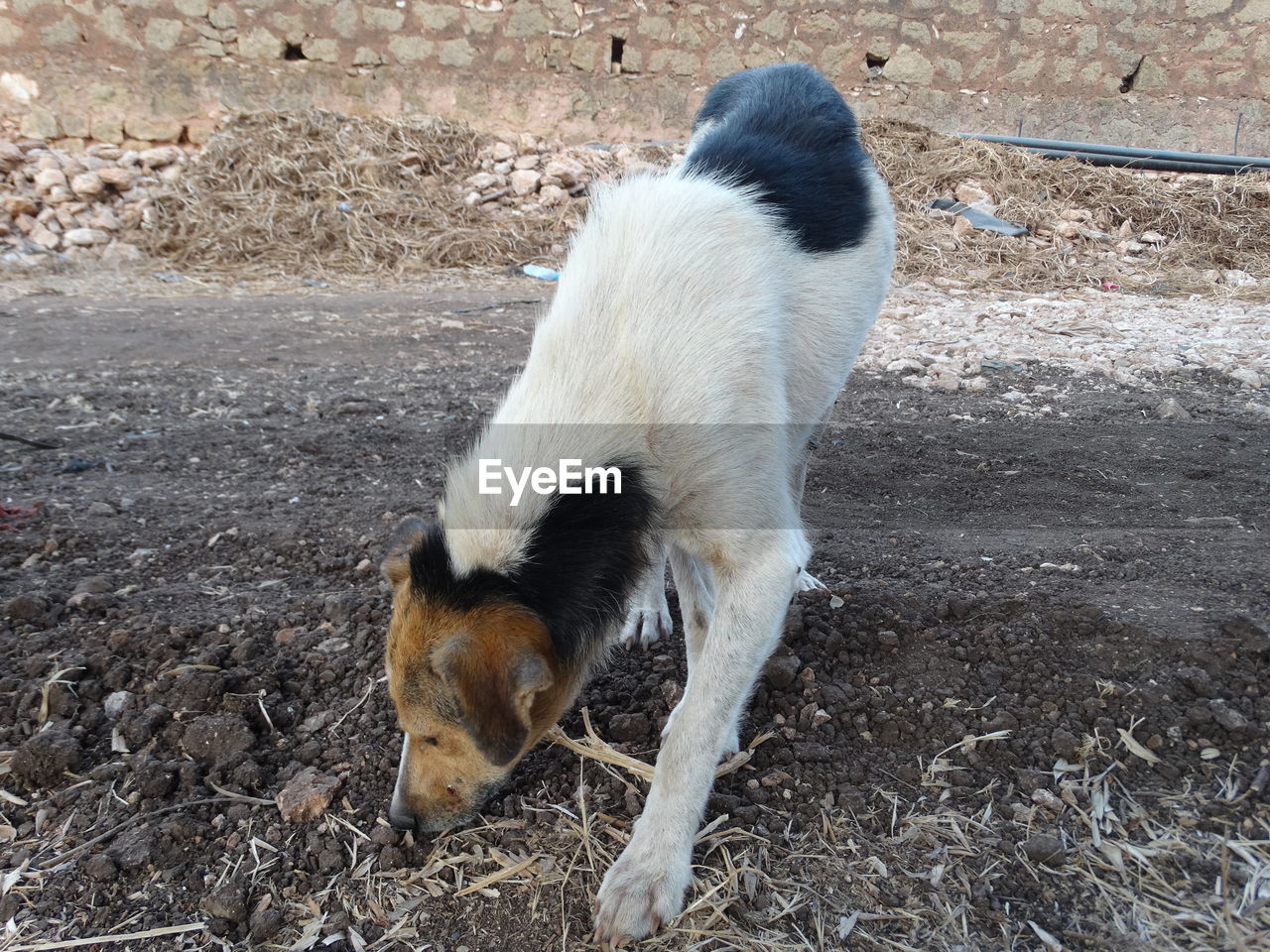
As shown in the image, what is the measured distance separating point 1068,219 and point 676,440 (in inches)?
361

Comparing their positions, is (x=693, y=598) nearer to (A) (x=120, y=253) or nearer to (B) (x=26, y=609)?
(B) (x=26, y=609)

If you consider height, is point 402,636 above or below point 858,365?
above

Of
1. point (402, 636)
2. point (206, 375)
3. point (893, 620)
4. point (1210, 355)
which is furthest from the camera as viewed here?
point (1210, 355)

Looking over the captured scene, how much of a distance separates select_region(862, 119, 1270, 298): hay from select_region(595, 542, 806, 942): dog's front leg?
23.5 ft

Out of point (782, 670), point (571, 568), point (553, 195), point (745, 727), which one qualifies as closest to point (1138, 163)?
point (553, 195)

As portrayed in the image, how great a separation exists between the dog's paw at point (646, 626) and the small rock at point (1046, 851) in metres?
1.50

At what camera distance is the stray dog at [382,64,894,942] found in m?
2.15

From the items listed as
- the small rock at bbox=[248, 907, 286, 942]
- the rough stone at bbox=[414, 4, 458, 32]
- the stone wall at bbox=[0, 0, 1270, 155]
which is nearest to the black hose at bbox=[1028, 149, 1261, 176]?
the stone wall at bbox=[0, 0, 1270, 155]

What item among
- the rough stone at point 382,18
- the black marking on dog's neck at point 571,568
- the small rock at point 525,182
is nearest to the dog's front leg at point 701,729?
the black marking on dog's neck at point 571,568

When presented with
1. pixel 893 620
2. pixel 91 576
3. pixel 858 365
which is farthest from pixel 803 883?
pixel 858 365

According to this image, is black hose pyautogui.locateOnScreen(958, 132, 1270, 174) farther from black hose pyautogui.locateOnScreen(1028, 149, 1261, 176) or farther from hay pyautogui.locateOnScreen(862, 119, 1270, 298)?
hay pyautogui.locateOnScreen(862, 119, 1270, 298)

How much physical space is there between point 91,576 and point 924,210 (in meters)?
9.12

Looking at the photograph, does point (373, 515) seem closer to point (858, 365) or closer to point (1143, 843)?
point (1143, 843)

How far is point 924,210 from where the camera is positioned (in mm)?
9758
